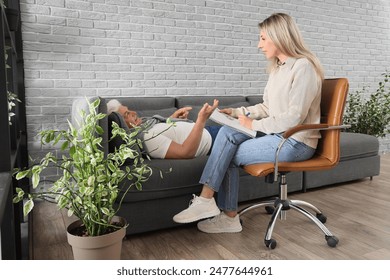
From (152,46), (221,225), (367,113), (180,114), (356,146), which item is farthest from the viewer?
(367,113)

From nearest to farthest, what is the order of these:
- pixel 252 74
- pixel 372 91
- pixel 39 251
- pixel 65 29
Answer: pixel 39 251 < pixel 65 29 < pixel 252 74 < pixel 372 91

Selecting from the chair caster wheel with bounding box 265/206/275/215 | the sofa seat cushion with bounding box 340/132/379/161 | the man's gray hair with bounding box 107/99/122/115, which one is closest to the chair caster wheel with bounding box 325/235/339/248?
the chair caster wheel with bounding box 265/206/275/215

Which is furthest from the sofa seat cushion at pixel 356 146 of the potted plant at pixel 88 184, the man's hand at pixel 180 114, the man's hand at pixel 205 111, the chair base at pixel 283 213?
the potted plant at pixel 88 184

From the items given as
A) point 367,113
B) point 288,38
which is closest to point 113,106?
point 288,38

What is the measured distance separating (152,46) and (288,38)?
1390 millimetres

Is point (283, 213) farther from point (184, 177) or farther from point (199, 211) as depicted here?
point (184, 177)

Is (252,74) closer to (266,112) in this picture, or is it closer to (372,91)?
(266,112)

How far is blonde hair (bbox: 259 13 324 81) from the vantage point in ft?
5.58

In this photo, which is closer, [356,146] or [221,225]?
[221,225]

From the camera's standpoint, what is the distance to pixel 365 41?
13.1ft

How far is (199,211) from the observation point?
1.75 metres

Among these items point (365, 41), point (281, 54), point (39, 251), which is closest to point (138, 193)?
point (39, 251)

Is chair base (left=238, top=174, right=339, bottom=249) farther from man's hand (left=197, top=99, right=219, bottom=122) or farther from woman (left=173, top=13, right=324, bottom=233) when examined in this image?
man's hand (left=197, top=99, right=219, bottom=122)

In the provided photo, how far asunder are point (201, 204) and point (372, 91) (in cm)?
328
